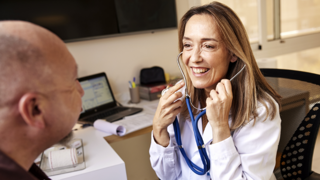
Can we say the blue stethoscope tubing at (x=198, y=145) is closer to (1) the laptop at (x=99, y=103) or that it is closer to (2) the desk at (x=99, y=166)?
(2) the desk at (x=99, y=166)

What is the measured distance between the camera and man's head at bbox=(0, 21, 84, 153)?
45 centimetres

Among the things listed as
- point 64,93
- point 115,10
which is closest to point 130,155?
point 115,10

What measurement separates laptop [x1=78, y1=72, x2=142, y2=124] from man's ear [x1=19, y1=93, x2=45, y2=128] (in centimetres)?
138

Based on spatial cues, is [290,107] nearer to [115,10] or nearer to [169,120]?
[169,120]

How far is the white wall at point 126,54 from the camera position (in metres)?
2.17

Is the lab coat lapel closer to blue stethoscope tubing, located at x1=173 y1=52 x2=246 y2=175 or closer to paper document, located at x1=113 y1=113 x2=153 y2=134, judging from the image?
blue stethoscope tubing, located at x1=173 y1=52 x2=246 y2=175

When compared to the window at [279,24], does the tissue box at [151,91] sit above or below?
below

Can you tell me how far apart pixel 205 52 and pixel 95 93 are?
1.17 metres

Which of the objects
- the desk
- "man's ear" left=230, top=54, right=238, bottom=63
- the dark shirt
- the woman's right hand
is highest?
the dark shirt

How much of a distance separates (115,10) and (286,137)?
5.29 ft

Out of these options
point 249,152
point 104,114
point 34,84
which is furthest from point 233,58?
point 104,114

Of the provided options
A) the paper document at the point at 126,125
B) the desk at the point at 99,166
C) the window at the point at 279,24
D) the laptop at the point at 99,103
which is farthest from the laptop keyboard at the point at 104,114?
the window at the point at 279,24

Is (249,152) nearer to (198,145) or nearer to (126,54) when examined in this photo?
(198,145)

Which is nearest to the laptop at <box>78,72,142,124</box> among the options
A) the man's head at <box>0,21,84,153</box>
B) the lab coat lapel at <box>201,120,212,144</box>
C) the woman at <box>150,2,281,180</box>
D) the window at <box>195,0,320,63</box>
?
the woman at <box>150,2,281,180</box>
